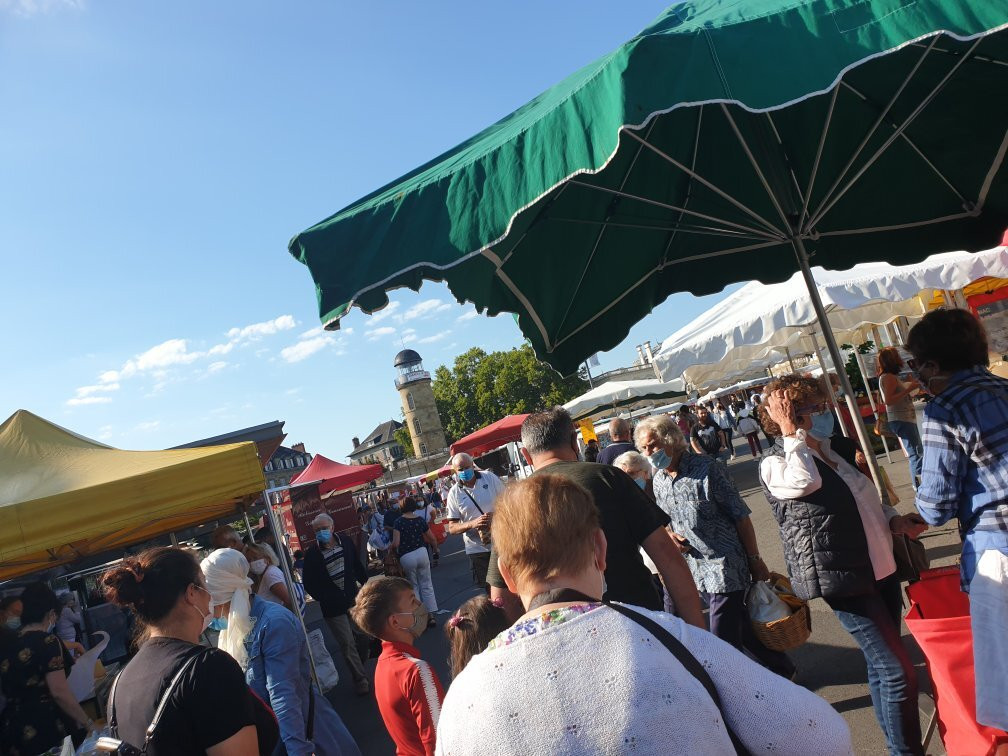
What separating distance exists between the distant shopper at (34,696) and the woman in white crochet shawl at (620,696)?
426cm

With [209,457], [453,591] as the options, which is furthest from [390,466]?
[209,457]

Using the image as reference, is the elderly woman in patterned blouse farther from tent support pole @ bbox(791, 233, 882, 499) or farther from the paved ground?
tent support pole @ bbox(791, 233, 882, 499)

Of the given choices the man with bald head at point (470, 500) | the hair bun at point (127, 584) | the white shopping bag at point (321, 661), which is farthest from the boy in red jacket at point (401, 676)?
the man with bald head at point (470, 500)

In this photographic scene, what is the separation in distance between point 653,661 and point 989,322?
12085 millimetres

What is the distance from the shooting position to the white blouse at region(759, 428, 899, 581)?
3.18m

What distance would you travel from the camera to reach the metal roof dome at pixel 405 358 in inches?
3701

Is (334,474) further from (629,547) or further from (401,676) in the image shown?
(629,547)

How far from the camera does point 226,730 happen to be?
230 cm

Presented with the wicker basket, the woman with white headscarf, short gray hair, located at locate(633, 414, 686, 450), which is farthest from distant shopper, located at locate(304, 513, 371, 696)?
the wicker basket

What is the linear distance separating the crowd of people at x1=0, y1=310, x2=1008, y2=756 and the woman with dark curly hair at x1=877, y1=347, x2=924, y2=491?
12.1 ft

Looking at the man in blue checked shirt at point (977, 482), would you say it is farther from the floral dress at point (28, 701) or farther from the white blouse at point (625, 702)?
the floral dress at point (28, 701)

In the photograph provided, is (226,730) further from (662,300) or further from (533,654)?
(662,300)

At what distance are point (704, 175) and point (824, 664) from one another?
10.8ft

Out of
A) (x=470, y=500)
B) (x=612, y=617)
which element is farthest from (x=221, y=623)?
(x=470, y=500)
